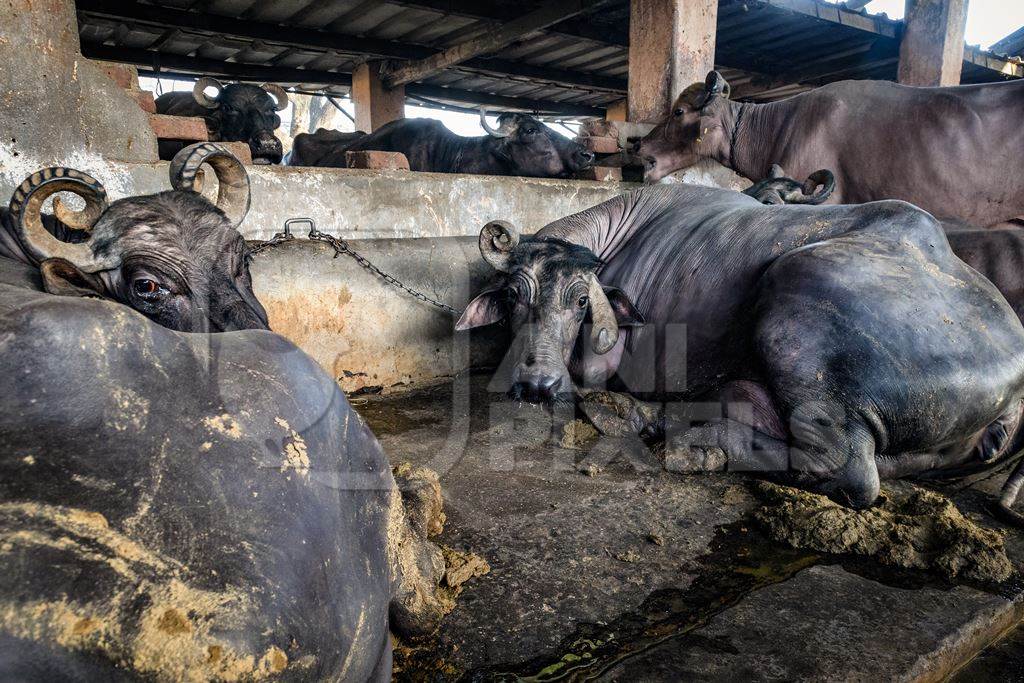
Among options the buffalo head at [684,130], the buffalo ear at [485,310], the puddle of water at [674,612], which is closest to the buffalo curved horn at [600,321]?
the buffalo ear at [485,310]

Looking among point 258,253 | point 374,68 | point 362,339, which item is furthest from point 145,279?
point 374,68

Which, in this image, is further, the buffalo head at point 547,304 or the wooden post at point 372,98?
the wooden post at point 372,98

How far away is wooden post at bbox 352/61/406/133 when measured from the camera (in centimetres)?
1033

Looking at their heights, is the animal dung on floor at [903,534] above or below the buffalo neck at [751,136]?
below

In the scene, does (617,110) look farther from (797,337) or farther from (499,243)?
(797,337)

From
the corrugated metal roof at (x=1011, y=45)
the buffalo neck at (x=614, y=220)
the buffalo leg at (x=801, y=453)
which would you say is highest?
the corrugated metal roof at (x=1011, y=45)

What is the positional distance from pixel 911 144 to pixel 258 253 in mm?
5149

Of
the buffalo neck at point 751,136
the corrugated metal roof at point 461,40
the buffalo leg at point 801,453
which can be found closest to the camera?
the buffalo leg at point 801,453

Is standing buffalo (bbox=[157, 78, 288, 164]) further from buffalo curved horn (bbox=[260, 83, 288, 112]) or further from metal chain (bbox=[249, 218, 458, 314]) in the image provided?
metal chain (bbox=[249, 218, 458, 314])

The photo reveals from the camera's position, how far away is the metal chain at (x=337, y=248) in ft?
12.3

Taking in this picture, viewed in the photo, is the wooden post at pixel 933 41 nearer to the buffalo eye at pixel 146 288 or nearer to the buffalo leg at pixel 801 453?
the buffalo leg at pixel 801 453

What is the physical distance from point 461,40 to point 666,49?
4144mm

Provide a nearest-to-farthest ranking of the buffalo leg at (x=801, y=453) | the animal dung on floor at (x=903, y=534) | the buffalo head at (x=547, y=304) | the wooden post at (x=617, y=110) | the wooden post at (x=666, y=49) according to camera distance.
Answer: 1. the animal dung on floor at (x=903, y=534)
2. the buffalo leg at (x=801, y=453)
3. the buffalo head at (x=547, y=304)
4. the wooden post at (x=666, y=49)
5. the wooden post at (x=617, y=110)

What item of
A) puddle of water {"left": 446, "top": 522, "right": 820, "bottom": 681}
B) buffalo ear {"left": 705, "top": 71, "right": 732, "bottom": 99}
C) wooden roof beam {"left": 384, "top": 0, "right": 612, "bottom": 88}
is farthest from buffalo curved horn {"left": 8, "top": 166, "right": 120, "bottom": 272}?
wooden roof beam {"left": 384, "top": 0, "right": 612, "bottom": 88}
